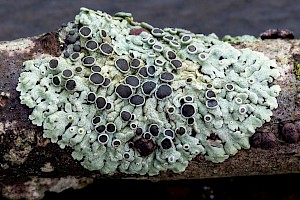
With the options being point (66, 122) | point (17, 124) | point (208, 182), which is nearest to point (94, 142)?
point (66, 122)

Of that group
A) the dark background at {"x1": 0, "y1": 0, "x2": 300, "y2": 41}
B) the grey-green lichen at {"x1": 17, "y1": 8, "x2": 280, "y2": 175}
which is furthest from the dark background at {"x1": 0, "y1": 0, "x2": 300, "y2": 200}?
the grey-green lichen at {"x1": 17, "y1": 8, "x2": 280, "y2": 175}

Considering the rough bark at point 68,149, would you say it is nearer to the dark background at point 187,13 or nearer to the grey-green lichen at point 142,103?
the grey-green lichen at point 142,103

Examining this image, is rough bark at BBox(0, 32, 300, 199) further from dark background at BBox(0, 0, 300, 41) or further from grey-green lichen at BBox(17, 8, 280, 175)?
dark background at BBox(0, 0, 300, 41)

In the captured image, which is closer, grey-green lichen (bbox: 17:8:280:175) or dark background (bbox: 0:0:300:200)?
grey-green lichen (bbox: 17:8:280:175)

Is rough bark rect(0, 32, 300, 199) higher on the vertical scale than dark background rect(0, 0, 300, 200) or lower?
lower

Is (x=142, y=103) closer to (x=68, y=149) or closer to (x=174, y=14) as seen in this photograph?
(x=68, y=149)

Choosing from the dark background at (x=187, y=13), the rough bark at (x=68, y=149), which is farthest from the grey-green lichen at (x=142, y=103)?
the dark background at (x=187, y=13)
